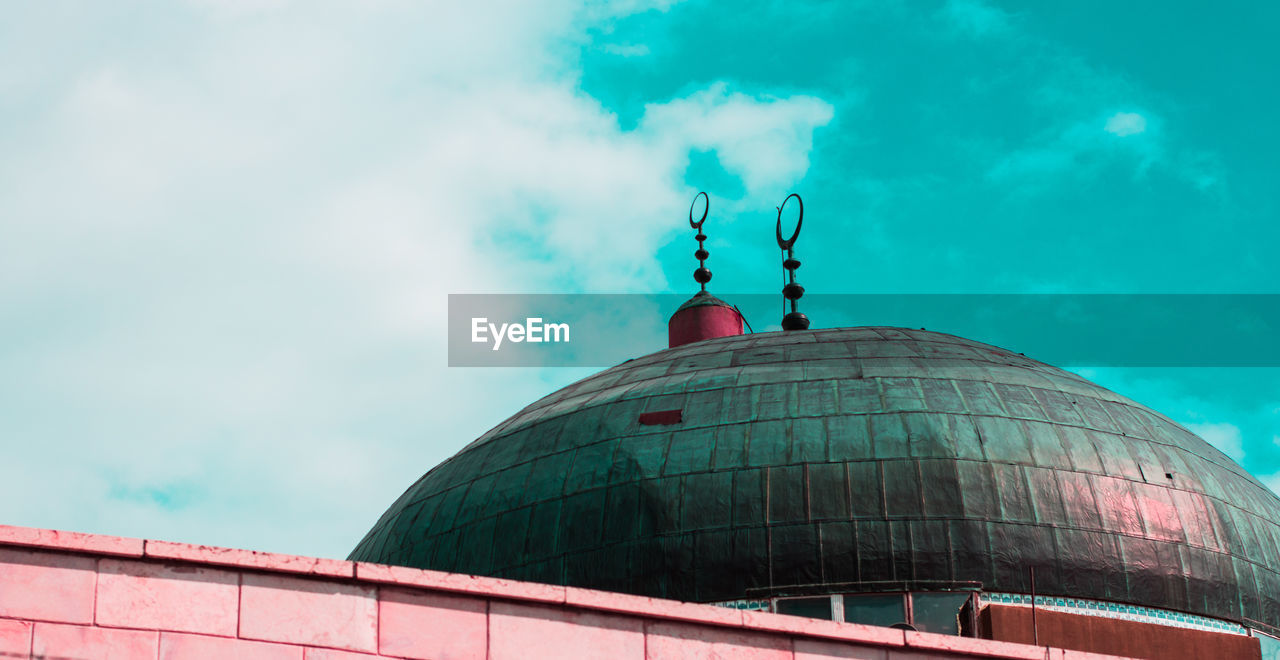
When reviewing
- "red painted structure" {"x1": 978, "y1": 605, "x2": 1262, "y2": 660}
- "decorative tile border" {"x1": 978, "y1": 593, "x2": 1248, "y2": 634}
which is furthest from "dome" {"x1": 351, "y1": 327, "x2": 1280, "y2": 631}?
"red painted structure" {"x1": 978, "y1": 605, "x2": 1262, "y2": 660}

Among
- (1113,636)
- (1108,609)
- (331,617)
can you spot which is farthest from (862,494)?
(331,617)

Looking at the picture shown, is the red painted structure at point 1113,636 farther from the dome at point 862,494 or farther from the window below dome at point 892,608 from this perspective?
→ the dome at point 862,494

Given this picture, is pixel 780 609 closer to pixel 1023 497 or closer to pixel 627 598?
pixel 1023 497

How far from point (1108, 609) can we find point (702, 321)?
14.8m

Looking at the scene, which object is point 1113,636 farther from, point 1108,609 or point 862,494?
point 862,494

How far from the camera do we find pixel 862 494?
24.1m

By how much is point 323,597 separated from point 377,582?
446 mm

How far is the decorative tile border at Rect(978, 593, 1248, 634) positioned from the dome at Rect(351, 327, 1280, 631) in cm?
13

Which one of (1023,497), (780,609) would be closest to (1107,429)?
(1023,497)

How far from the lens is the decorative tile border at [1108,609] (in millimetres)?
23078

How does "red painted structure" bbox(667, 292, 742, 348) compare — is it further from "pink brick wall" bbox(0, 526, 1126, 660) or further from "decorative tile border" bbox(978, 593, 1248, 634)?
"pink brick wall" bbox(0, 526, 1126, 660)

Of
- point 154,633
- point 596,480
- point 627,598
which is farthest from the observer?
point 596,480

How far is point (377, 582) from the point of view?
13859 mm

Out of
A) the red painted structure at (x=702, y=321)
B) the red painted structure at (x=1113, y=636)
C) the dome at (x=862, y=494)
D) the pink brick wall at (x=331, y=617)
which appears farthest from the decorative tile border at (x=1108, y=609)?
the red painted structure at (x=702, y=321)
